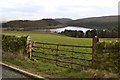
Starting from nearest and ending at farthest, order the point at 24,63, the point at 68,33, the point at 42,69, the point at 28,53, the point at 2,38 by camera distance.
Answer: the point at 42,69 → the point at 24,63 → the point at 28,53 → the point at 2,38 → the point at 68,33

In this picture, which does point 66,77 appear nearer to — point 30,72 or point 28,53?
point 30,72

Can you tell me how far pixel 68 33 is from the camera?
50.0 meters

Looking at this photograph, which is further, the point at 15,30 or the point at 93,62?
the point at 15,30

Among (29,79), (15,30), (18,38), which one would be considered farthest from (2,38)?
(15,30)

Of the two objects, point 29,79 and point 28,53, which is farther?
point 28,53

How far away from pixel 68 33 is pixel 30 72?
39613 mm

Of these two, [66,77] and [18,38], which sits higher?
[18,38]

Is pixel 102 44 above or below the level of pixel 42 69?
above

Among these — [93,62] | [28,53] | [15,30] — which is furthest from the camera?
[15,30]

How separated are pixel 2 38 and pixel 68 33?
3436 centimetres

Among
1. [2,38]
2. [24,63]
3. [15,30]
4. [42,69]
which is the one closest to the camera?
[42,69]

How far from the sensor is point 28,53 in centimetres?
1431

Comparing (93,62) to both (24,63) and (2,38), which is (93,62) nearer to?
(24,63)

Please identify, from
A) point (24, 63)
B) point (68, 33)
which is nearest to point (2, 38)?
point (24, 63)
